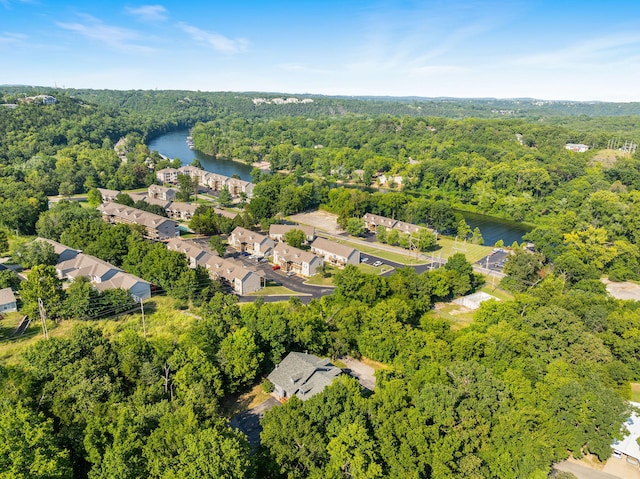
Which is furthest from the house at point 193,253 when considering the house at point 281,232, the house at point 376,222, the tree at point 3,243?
the house at point 376,222

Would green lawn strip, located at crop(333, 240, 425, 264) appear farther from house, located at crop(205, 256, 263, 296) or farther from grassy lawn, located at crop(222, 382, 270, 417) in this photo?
grassy lawn, located at crop(222, 382, 270, 417)

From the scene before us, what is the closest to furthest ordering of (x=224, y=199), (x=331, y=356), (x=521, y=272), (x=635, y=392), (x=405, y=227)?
(x=635, y=392), (x=331, y=356), (x=521, y=272), (x=405, y=227), (x=224, y=199)

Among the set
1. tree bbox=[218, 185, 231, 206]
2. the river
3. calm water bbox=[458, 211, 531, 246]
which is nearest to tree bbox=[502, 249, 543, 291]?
calm water bbox=[458, 211, 531, 246]

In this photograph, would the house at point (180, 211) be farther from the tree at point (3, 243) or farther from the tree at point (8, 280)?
the tree at point (8, 280)

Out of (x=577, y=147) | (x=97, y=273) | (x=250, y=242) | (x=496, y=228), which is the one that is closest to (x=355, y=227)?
(x=250, y=242)

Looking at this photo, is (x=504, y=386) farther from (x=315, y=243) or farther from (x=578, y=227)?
(x=578, y=227)

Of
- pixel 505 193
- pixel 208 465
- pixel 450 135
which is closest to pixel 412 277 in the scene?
pixel 208 465

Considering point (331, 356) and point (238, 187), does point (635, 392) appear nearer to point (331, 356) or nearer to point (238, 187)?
point (331, 356)
